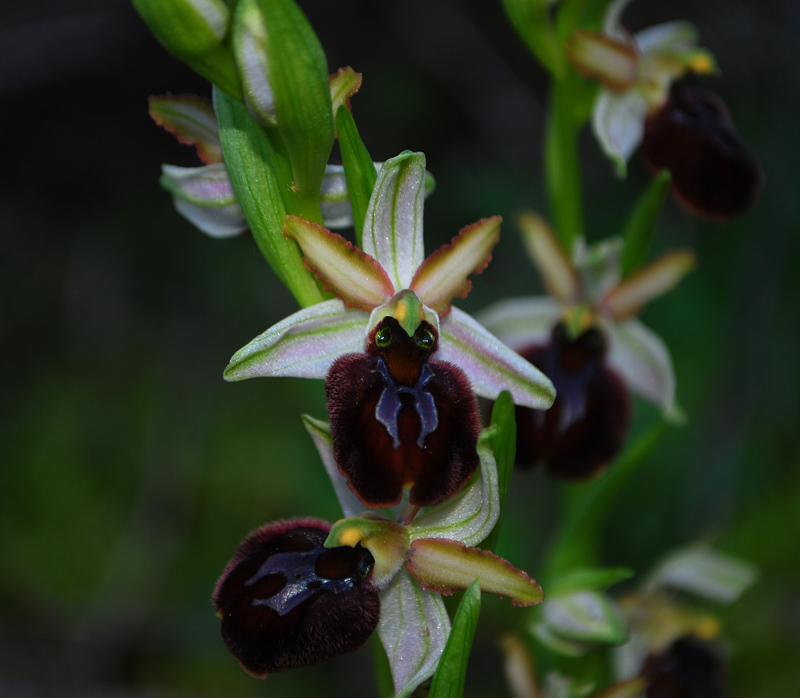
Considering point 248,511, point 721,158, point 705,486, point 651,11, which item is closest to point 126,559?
point 248,511

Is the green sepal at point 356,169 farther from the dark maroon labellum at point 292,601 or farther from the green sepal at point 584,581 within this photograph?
the green sepal at point 584,581

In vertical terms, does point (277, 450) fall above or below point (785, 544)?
above

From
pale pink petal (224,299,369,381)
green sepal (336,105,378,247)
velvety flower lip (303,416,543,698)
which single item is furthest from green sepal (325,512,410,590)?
green sepal (336,105,378,247)

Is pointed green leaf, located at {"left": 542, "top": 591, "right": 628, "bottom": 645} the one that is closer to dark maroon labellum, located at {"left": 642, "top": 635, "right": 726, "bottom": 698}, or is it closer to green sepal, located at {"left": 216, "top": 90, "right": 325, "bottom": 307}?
dark maroon labellum, located at {"left": 642, "top": 635, "right": 726, "bottom": 698}

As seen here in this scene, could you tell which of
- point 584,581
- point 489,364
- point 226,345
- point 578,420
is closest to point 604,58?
point 578,420

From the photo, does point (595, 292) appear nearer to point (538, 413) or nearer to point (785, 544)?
point (538, 413)

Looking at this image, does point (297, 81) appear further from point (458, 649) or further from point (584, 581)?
point (584, 581)
